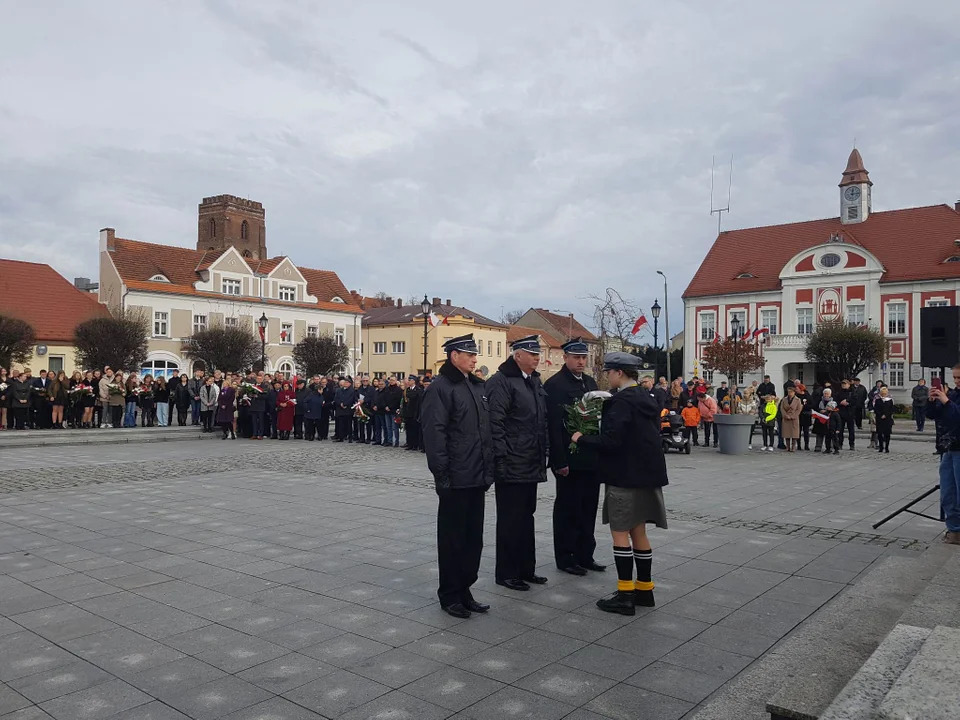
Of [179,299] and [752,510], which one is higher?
[179,299]

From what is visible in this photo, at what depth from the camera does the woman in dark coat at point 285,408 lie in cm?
2309

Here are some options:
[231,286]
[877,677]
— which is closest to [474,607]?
[877,677]

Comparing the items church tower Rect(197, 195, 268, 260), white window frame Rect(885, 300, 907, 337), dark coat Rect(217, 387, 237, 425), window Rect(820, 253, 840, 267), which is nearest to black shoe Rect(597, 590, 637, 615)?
dark coat Rect(217, 387, 237, 425)

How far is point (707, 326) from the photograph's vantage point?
64750 mm

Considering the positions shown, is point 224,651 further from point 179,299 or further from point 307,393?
point 179,299

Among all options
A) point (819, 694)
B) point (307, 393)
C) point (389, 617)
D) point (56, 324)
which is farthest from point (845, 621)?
point (56, 324)

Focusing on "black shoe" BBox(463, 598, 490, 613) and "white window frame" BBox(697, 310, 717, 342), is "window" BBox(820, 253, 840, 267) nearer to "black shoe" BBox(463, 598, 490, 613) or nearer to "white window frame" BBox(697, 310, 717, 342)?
"white window frame" BBox(697, 310, 717, 342)

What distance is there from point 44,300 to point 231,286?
48.6 feet

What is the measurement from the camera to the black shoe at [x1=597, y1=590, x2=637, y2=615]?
5.62 meters

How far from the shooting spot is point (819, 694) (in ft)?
11.5

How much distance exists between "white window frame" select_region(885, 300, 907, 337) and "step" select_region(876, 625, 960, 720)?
59.3 metres

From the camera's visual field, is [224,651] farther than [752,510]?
No

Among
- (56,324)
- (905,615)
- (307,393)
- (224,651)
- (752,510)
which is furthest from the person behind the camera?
(56,324)

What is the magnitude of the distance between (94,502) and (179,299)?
5284cm
